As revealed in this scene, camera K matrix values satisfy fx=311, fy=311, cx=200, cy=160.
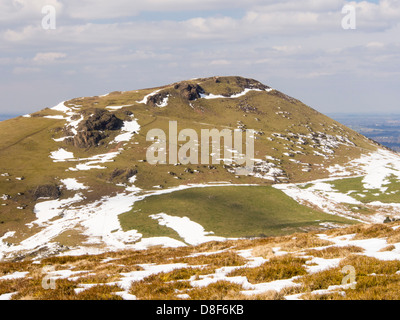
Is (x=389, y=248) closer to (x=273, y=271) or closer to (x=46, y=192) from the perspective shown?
(x=273, y=271)

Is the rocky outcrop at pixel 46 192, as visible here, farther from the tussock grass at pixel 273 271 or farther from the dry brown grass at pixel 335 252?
the tussock grass at pixel 273 271

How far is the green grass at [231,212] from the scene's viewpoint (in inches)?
2928

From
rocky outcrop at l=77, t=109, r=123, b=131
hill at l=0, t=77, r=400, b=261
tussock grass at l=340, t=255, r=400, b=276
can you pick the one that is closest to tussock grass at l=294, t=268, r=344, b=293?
tussock grass at l=340, t=255, r=400, b=276

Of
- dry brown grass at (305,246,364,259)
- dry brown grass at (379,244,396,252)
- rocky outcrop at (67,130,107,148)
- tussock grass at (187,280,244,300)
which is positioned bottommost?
rocky outcrop at (67,130,107,148)

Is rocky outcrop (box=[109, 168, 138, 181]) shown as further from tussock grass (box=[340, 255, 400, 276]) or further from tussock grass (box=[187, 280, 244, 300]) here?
tussock grass (box=[340, 255, 400, 276])

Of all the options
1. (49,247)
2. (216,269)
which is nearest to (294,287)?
(216,269)

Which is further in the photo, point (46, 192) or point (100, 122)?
point (100, 122)

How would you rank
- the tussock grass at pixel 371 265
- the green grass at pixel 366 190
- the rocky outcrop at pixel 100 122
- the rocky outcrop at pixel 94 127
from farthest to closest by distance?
1. the rocky outcrop at pixel 100 122
2. the rocky outcrop at pixel 94 127
3. the green grass at pixel 366 190
4. the tussock grass at pixel 371 265

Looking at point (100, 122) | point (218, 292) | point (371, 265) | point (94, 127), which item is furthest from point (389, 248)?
point (100, 122)

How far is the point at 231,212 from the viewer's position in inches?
3472

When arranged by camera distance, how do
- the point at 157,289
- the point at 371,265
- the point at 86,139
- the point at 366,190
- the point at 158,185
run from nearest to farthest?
the point at 157,289 < the point at 371,265 < the point at 366,190 < the point at 158,185 < the point at 86,139

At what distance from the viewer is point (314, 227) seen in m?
71.3

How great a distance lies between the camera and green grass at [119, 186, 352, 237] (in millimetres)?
74375

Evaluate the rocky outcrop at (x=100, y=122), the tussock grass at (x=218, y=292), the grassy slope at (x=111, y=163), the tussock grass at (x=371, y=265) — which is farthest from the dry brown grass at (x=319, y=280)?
the rocky outcrop at (x=100, y=122)
